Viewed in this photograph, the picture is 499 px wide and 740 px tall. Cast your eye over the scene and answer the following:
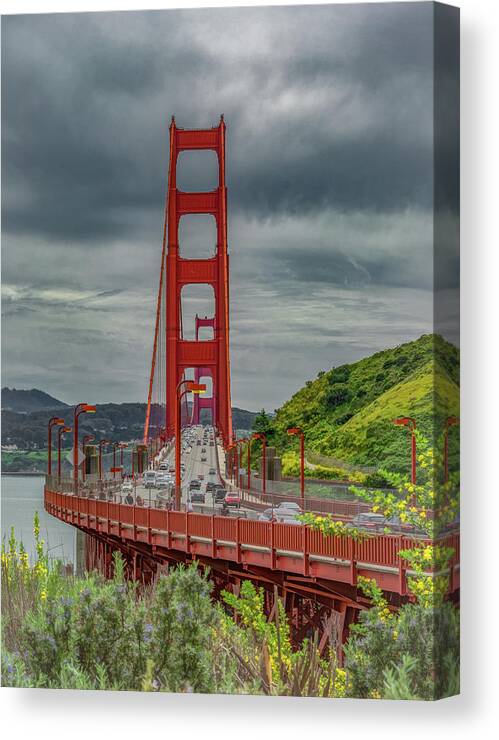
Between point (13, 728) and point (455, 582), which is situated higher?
point (455, 582)

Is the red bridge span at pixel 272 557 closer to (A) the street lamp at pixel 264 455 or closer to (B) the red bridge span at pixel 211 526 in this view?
(B) the red bridge span at pixel 211 526

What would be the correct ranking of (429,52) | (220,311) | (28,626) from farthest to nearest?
(220,311) < (28,626) < (429,52)

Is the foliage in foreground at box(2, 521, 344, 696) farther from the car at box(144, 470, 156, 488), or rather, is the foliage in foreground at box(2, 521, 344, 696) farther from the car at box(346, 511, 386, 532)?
the car at box(144, 470, 156, 488)

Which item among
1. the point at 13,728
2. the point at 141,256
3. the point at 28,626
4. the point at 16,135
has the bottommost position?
the point at 13,728

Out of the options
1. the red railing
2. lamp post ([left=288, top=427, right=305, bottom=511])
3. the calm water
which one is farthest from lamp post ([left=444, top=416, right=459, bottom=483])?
the calm water

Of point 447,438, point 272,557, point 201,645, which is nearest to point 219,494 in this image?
point 272,557

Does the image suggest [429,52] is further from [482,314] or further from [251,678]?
[251,678]

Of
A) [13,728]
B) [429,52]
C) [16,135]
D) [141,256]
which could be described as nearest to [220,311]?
[141,256]

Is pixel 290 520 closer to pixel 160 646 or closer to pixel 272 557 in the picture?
pixel 272 557

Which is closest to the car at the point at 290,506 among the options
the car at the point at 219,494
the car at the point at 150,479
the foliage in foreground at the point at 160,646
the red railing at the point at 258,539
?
the red railing at the point at 258,539
